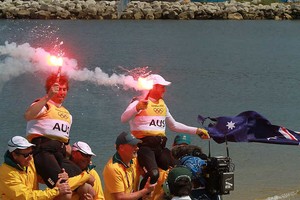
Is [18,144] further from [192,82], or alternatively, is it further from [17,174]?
[192,82]

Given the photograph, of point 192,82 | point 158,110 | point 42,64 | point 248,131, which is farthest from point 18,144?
point 192,82

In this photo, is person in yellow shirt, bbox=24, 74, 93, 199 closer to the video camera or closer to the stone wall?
the video camera

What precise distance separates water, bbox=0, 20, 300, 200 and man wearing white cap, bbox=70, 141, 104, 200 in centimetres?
643

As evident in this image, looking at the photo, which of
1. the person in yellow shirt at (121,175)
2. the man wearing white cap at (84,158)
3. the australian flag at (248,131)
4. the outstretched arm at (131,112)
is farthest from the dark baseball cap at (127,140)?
the australian flag at (248,131)

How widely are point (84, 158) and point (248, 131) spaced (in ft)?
10.0

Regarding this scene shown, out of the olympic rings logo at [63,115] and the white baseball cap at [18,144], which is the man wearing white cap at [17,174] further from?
the olympic rings logo at [63,115]

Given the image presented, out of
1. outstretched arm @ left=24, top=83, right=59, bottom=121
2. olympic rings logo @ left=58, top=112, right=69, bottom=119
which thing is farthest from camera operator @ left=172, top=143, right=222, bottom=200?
outstretched arm @ left=24, top=83, right=59, bottom=121

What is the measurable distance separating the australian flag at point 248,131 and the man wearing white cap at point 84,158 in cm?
235

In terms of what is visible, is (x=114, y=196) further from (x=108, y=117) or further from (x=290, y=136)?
(x=108, y=117)

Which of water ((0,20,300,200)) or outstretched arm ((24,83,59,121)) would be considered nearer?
outstretched arm ((24,83,59,121))

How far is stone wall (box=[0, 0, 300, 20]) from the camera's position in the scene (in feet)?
220

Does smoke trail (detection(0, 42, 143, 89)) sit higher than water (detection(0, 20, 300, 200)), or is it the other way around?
smoke trail (detection(0, 42, 143, 89))

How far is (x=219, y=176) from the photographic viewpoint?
32.8ft

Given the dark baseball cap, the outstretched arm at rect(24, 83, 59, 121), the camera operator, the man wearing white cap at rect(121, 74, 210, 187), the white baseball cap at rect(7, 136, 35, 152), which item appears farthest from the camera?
the man wearing white cap at rect(121, 74, 210, 187)
